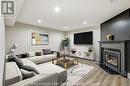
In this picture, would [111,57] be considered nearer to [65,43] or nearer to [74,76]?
[74,76]

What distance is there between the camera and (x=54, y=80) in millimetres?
1836

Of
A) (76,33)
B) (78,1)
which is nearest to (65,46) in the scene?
(76,33)

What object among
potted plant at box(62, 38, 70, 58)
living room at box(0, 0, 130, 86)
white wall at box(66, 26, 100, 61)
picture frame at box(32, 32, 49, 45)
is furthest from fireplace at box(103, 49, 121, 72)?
picture frame at box(32, 32, 49, 45)

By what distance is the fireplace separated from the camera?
3331mm

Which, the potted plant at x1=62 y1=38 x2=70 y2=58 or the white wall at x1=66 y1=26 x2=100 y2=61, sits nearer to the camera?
the white wall at x1=66 y1=26 x2=100 y2=61

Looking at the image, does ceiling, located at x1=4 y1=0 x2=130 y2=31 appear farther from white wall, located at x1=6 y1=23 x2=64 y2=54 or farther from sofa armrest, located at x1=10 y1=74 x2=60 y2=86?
sofa armrest, located at x1=10 y1=74 x2=60 y2=86

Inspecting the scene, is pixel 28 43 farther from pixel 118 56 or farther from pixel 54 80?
pixel 118 56

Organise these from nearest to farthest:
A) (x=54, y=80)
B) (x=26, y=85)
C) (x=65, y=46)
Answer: (x=26, y=85)
(x=54, y=80)
(x=65, y=46)

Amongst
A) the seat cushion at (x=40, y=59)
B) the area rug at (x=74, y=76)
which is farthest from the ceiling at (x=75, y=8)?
the area rug at (x=74, y=76)

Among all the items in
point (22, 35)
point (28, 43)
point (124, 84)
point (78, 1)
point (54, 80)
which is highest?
point (78, 1)

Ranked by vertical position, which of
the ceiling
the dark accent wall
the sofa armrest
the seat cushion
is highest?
the ceiling

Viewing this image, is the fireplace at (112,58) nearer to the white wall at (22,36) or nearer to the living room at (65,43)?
the living room at (65,43)

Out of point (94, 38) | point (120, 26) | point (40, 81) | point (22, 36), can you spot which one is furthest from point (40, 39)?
point (120, 26)

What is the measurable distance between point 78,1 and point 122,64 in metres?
2.85
